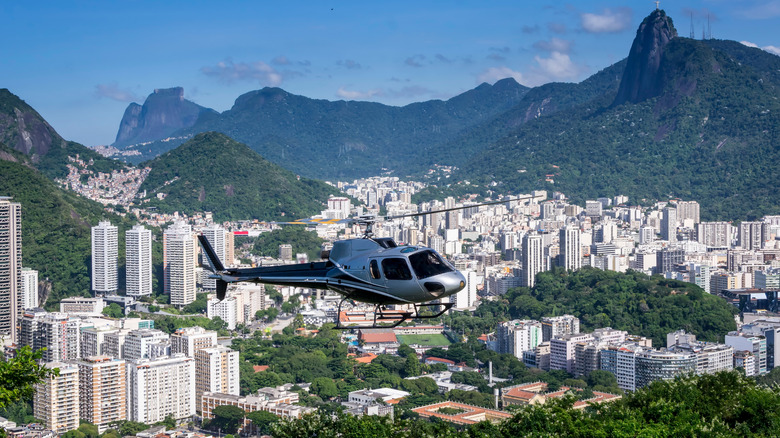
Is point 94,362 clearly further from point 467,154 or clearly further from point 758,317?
point 467,154

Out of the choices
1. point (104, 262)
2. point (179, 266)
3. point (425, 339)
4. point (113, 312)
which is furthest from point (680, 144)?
point (113, 312)

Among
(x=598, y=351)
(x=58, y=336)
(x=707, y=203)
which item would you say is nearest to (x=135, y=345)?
(x=58, y=336)

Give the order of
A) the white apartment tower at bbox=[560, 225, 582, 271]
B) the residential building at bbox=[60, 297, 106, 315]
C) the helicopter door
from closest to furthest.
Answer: the helicopter door → the residential building at bbox=[60, 297, 106, 315] → the white apartment tower at bbox=[560, 225, 582, 271]

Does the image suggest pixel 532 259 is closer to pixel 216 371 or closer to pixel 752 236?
pixel 752 236

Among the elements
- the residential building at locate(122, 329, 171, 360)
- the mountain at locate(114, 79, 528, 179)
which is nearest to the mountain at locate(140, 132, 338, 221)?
the residential building at locate(122, 329, 171, 360)

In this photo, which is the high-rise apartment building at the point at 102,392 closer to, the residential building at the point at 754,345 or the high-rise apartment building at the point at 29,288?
the high-rise apartment building at the point at 29,288

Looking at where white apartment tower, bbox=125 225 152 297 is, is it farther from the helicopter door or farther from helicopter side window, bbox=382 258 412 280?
helicopter side window, bbox=382 258 412 280
